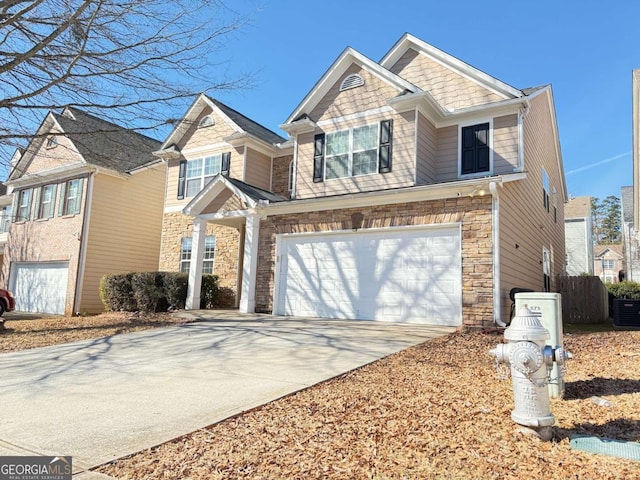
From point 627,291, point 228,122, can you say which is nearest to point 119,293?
point 228,122

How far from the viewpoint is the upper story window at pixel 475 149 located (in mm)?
12336

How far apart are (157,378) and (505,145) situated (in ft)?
34.8

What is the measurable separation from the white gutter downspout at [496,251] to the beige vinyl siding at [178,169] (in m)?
9.34

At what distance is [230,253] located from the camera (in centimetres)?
1580

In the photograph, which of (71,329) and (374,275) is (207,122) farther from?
Answer: (374,275)

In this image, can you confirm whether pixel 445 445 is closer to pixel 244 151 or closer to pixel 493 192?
pixel 493 192

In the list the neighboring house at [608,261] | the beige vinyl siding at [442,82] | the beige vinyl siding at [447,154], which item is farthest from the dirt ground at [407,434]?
the neighboring house at [608,261]

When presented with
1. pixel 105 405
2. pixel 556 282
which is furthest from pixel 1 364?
pixel 556 282

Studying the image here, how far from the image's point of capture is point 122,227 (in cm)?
1927

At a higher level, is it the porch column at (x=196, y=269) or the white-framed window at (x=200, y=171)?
the white-framed window at (x=200, y=171)

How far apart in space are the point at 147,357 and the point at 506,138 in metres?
10.5

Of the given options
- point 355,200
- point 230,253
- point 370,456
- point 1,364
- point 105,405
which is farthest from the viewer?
point 230,253

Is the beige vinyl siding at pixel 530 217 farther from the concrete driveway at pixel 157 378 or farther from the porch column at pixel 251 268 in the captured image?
the porch column at pixel 251 268

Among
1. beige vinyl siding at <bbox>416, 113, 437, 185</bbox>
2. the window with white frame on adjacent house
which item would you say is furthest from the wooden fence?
the window with white frame on adjacent house
